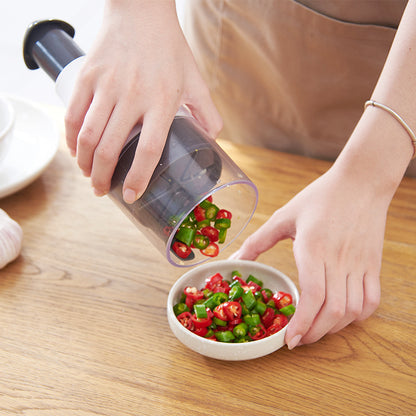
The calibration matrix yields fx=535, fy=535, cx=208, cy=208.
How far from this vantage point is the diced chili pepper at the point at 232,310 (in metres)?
0.79

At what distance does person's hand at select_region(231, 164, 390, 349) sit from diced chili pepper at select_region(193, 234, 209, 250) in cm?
14

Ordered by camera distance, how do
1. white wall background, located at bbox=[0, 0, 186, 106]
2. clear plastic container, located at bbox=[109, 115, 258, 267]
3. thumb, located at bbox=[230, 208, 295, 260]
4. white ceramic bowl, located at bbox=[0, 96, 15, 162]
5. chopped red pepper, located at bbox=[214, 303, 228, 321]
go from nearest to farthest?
clear plastic container, located at bbox=[109, 115, 258, 267] < chopped red pepper, located at bbox=[214, 303, 228, 321] < thumb, located at bbox=[230, 208, 295, 260] < white ceramic bowl, located at bbox=[0, 96, 15, 162] < white wall background, located at bbox=[0, 0, 186, 106]

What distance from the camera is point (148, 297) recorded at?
92 cm

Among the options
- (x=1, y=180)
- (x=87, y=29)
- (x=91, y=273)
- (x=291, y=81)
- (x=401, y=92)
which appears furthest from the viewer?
(x=87, y=29)

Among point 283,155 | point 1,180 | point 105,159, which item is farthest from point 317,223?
point 1,180

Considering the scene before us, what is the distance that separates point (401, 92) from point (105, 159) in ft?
1.56

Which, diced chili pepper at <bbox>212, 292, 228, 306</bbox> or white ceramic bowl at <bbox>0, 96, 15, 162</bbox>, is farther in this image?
white ceramic bowl at <bbox>0, 96, 15, 162</bbox>

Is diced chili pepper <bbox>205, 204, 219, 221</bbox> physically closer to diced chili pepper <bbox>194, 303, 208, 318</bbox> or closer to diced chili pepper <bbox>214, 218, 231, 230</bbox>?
diced chili pepper <bbox>214, 218, 231, 230</bbox>

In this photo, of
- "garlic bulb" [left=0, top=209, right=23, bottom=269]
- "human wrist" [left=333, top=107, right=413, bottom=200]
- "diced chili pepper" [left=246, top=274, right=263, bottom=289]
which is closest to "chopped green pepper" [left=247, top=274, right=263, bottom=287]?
"diced chili pepper" [left=246, top=274, right=263, bottom=289]

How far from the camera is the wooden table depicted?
0.73 m

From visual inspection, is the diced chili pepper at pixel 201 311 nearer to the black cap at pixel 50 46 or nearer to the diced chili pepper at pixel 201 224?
the diced chili pepper at pixel 201 224

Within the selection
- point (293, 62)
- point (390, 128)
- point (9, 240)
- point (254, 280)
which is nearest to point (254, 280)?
point (254, 280)

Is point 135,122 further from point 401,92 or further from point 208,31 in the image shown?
point 208,31

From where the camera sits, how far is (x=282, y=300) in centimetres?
83
